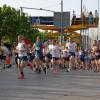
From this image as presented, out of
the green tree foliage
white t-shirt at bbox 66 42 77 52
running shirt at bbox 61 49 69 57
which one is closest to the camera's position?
running shirt at bbox 61 49 69 57

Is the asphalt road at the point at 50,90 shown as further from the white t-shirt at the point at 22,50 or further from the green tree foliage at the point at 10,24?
the green tree foliage at the point at 10,24

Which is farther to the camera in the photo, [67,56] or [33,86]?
[67,56]

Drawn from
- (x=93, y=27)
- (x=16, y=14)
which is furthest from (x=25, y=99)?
(x=16, y=14)

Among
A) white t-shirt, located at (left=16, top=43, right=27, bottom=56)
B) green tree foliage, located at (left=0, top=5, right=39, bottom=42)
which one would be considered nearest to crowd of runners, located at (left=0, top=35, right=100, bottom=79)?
white t-shirt, located at (left=16, top=43, right=27, bottom=56)

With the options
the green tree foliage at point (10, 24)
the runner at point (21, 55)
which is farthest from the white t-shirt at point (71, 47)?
the green tree foliage at point (10, 24)

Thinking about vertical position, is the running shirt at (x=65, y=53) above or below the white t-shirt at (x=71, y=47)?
below

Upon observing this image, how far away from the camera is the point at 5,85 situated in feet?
56.7

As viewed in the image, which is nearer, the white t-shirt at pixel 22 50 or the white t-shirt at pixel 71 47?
the white t-shirt at pixel 22 50

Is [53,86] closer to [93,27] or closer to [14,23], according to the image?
[93,27]

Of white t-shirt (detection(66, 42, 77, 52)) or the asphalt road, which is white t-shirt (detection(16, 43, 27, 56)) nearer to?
the asphalt road

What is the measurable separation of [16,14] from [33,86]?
4450cm

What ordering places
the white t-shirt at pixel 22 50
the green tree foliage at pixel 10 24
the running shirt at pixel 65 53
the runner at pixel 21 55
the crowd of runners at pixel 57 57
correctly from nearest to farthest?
the runner at pixel 21 55 < the white t-shirt at pixel 22 50 < the crowd of runners at pixel 57 57 < the running shirt at pixel 65 53 < the green tree foliage at pixel 10 24

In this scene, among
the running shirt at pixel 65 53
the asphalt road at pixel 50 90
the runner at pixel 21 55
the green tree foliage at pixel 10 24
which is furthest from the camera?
the green tree foliage at pixel 10 24

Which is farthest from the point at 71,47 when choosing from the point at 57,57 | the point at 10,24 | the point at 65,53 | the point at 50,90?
the point at 10,24
